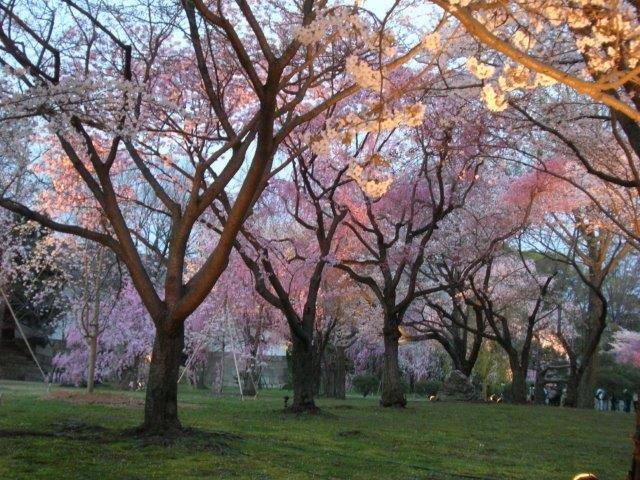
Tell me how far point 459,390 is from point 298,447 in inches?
591

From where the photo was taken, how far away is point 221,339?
2516 centimetres

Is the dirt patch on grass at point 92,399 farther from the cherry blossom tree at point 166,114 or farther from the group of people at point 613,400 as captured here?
the group of people at point 613,400

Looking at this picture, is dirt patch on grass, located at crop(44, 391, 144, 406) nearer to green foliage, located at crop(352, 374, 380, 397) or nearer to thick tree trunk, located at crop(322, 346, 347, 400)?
thick tree trunk, located at crop(322, 346, 347, 400)

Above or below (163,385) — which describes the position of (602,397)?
below

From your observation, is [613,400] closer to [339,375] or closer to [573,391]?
[573,391]

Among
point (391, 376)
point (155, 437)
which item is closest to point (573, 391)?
point (391, 376)

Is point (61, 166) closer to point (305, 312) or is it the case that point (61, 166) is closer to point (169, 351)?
point (305, 312)

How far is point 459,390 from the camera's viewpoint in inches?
861

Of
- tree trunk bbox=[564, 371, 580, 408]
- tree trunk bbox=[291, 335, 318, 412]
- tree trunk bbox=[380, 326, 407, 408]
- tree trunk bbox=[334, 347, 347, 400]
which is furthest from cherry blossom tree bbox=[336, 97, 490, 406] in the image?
tree trunk bbox=[334, 347, 347, 400]

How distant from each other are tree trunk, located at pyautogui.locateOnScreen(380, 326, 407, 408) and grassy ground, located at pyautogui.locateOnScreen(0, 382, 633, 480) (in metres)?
2.85

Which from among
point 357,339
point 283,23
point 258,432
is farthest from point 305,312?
point 357,339

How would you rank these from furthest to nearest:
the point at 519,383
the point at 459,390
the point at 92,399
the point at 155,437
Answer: the point at 459,390
the point at 519,383
the point at 92,399
the point at 155,437

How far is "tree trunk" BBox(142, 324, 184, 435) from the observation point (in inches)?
302

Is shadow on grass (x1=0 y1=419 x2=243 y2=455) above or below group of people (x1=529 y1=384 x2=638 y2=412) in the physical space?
above
